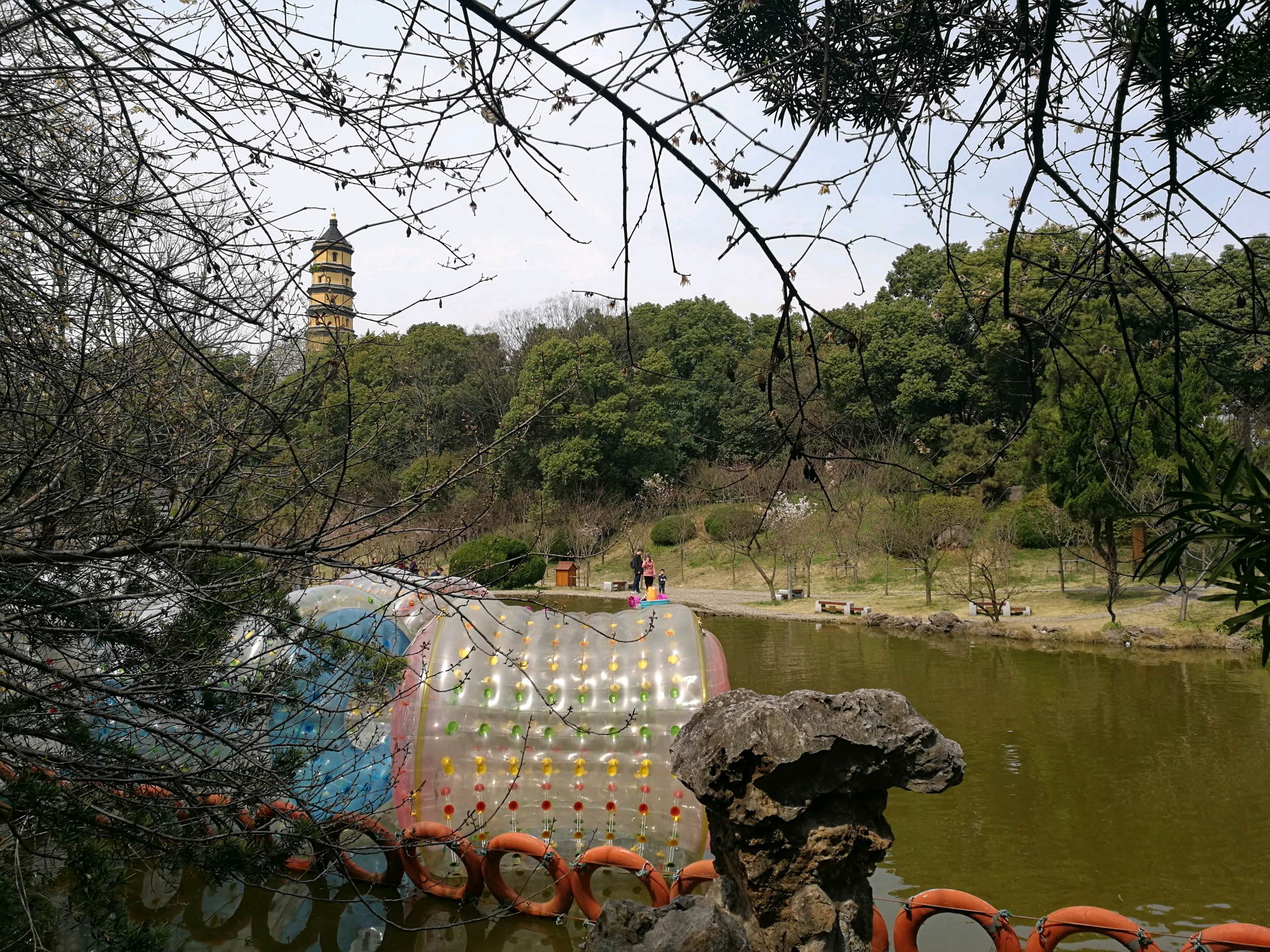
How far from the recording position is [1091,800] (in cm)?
798

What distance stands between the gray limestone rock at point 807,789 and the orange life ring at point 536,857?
202 cm

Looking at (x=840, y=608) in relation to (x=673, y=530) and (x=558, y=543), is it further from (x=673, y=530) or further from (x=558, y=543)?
(x=673, y=530)

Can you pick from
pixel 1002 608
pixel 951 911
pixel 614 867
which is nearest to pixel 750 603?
pixel 1002 608

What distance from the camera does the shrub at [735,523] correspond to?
75.9ft

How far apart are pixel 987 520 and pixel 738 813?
20596mm

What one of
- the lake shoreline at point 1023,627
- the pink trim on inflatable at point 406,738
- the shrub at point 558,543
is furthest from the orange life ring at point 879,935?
the shrub at point 558,543

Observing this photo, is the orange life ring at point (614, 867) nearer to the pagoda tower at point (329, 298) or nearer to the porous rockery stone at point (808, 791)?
the porous rockery stone at point (808, 791)

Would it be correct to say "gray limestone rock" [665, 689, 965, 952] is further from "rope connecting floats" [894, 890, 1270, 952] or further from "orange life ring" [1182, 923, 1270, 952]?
"orange life ring" [1182, 923, 1270, 952]

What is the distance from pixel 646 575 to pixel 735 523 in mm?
3022

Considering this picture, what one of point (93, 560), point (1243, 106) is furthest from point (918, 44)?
point (93, 560)

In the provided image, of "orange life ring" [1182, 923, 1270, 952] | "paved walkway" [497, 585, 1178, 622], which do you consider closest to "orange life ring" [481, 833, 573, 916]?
"orange life ring" [1182, 923, 1270, 952]

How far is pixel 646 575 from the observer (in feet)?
72.9

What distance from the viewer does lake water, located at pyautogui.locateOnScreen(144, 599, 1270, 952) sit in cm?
577

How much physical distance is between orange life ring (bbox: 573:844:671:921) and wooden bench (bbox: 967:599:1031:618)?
534 inches
